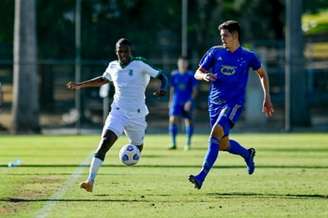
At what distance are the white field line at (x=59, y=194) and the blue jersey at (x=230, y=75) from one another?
241 cm

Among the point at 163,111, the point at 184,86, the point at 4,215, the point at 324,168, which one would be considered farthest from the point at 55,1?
the point at 4,215

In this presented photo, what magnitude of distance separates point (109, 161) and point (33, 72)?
55.0 ft

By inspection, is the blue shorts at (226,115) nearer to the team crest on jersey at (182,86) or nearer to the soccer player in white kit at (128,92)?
the soccer player in white kit at (128,92)

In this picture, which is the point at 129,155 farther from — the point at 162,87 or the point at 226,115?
the point at 226,115

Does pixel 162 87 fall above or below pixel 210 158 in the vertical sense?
above

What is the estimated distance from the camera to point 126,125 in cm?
1465

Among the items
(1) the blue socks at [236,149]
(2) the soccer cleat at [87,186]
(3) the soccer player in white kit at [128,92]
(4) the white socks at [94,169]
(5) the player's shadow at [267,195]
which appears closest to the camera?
(5) the player's shadow at [267,195]

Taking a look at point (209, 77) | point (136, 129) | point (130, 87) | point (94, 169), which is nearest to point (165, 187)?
point (136, 129)

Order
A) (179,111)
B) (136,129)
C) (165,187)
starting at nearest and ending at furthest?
1. (136,129)
2. (165,187)
3. (179,111)

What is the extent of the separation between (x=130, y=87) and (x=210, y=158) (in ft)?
5.04

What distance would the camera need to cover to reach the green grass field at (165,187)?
12133 mm

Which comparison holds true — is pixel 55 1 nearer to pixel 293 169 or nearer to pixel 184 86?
pixel 184 86

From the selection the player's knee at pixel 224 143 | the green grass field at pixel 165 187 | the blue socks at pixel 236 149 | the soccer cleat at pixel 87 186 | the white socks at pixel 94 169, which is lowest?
the green grass field at pixel 165 187

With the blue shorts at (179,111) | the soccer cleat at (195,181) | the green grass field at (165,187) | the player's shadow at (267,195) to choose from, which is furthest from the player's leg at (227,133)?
the blue shorts at (179,111)
